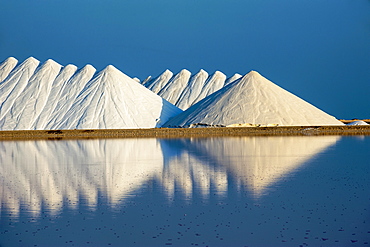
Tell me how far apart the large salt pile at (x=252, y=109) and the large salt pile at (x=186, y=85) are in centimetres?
2330

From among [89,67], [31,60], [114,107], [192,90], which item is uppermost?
[31,60]

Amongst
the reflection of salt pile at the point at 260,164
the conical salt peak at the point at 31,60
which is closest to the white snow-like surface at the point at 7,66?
the conical salt peak at the point at 31,60

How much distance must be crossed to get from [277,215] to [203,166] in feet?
22.8

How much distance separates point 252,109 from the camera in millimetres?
43750

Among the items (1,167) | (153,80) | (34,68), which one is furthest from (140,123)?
(153,80)

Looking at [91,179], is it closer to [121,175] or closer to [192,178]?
[121,175]

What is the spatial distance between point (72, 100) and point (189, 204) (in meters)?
38.6

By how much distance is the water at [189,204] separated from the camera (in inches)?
276

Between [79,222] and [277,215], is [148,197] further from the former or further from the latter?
[277,215]

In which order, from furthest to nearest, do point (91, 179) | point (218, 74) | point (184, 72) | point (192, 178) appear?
1. point (184, 72)
2. point (218, 74)
3. point (91, 179)
4. point (192, 178)

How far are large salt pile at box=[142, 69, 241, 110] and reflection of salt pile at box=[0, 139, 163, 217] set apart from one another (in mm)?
51773

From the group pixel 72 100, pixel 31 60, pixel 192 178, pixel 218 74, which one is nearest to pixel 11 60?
pixel 31 60

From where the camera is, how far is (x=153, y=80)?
259 feet

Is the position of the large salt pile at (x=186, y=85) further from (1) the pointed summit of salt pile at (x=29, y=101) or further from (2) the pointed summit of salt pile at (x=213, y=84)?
(1) the pointed summit of salt pile at (x=29, y=101)
